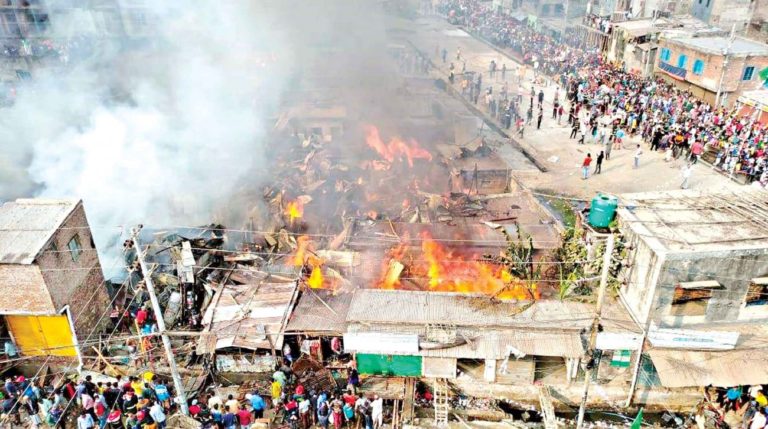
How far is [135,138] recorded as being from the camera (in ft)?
69.5

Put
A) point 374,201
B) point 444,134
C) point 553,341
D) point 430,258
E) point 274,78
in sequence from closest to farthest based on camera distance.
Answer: point 553,341, point 430,258, point 374,201, point 444,134, point 274,78

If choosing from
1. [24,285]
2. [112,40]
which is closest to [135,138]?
Result: [24,285]

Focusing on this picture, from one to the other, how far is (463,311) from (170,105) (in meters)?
18.0

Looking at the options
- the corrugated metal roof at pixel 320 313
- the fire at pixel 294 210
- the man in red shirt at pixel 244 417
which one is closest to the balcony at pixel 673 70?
the fire at pixel 294 210

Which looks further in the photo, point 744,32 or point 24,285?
point 744,32

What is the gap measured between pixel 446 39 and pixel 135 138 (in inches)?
1446

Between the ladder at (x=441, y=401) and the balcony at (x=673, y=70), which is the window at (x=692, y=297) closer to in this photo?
the ladder at (x=441, y=401)

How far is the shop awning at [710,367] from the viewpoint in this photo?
12703 millimetres

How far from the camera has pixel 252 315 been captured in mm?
14695

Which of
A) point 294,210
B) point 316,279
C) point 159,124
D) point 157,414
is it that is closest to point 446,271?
point 316,279

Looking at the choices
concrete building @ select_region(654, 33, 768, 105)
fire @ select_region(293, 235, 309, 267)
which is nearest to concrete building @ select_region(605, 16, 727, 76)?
concrete building @ select_region(654, 33, 768, 105)

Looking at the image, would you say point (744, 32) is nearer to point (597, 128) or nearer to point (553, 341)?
point (597, 128)

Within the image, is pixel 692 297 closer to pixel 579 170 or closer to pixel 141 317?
pixel 579 170

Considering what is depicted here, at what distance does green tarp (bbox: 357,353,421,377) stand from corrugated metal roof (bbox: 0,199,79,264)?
28.1 feet
